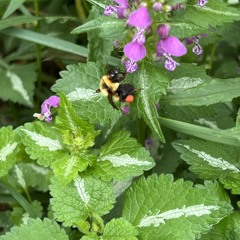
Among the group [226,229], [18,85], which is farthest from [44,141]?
[18,85]

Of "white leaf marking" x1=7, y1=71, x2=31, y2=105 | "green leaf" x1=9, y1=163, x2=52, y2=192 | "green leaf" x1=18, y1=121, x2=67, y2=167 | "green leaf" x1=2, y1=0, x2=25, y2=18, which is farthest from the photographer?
"white leaf marking" x1=7, y1=71, x2=31, y2=105

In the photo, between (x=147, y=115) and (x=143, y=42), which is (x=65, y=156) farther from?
(x=143, y=42)

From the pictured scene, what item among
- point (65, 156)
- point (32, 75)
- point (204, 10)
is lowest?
point (32, 75)

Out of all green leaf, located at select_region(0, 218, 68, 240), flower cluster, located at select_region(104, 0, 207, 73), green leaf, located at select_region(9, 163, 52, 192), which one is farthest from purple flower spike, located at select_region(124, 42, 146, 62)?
green leaf, located at select_region(9, 163, 52, 192)

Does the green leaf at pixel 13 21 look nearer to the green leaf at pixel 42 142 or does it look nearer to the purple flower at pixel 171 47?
the green leaf at pixel 42 142

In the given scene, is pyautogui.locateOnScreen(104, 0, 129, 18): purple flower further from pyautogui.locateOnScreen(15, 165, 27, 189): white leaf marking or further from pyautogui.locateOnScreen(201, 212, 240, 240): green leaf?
pyautogui.locateOnScreen(15, 165, 27, 189): white leaf marking

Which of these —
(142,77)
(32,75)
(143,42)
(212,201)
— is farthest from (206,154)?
(32,75)

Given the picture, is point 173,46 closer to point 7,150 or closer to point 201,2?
point 201,2
